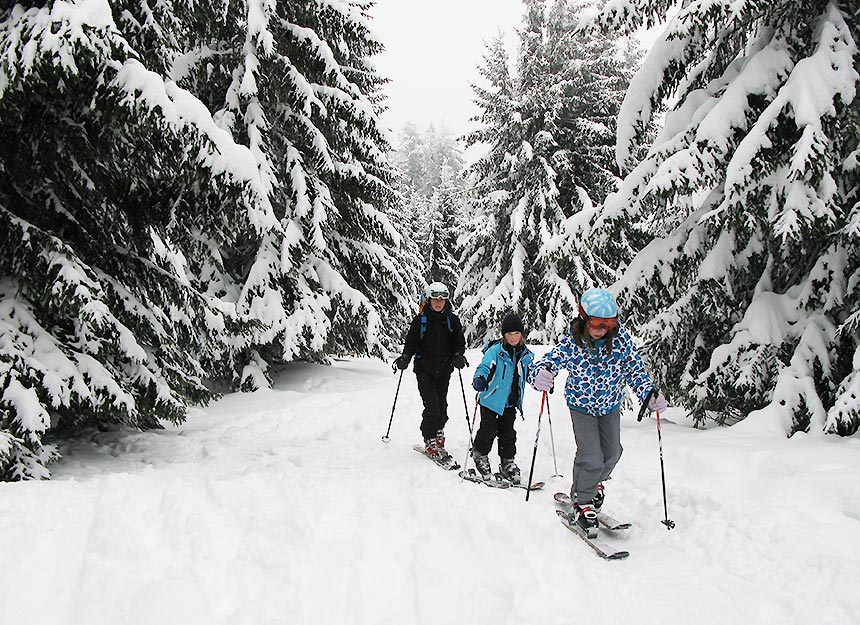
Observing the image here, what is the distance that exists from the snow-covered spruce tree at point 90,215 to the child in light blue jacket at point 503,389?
9.89 ft

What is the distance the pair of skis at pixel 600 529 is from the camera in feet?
14.5

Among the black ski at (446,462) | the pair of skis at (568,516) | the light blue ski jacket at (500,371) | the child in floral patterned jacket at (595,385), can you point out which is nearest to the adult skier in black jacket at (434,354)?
the black ski at (446,462)

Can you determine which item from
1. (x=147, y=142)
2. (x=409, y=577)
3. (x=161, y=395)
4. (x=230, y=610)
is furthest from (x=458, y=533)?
(x=147, y=142)

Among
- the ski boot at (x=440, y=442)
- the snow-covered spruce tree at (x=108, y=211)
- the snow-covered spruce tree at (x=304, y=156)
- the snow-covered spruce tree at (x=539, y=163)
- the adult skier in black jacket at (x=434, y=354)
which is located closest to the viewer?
the snow-covered spruce tree at (x=108, y=211)

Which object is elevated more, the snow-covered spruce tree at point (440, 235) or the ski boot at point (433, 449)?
the snow-covered spruce tree at point (440, 235)

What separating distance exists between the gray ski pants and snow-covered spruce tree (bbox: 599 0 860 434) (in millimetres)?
2209

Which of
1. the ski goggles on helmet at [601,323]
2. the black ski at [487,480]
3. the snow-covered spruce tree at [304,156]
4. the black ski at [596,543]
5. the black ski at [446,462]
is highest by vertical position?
the snow-covered spruce tree at [304,156]

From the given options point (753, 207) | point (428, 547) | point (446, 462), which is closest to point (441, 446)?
point (446, 462)

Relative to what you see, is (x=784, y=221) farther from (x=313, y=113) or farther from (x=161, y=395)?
(x=313, y=113)

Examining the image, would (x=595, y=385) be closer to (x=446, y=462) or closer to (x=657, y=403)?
(x=657, y=403)

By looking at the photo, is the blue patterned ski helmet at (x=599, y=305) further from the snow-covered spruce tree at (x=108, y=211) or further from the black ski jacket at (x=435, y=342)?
the snow-covered spruce tree at (x=108, y=211)

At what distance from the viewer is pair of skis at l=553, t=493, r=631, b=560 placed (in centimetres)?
441

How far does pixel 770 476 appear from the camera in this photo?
17.3 ft

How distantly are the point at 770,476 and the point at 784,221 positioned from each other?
8.23 feet
